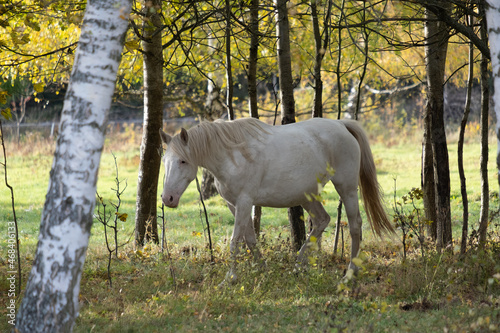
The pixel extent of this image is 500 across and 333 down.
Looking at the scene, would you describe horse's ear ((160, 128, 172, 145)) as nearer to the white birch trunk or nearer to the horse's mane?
the horse's mane

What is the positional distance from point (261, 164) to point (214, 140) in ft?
1.92

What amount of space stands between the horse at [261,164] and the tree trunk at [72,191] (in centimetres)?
203

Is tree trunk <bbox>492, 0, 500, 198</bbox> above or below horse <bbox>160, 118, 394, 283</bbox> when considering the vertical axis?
above

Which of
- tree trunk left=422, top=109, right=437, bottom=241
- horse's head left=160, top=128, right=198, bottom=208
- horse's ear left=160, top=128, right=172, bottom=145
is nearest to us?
horse's head left=160, top=128, right=198, bottom=208

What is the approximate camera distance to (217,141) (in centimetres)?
545

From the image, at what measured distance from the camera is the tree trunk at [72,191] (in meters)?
2.96

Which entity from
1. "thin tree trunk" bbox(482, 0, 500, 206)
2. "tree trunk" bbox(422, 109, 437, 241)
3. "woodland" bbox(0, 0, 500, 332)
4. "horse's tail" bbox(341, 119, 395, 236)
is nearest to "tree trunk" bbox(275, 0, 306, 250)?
"woodland" bbox(0, 0, 500, 332)

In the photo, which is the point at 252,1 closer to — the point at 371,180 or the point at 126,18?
the point at 371,180

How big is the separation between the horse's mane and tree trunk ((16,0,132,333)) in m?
2.15

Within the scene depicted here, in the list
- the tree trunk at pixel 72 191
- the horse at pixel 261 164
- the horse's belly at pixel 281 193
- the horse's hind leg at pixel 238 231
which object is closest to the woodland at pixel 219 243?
the tree trunk at pixel 72 191

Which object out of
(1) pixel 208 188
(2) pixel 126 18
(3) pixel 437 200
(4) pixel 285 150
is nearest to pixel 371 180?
(3) pixel 437 200

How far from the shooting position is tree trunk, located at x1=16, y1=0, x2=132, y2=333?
2.96m

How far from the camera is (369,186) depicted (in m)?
6.58

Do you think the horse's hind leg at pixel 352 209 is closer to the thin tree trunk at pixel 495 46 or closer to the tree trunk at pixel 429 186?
the tree trunk at pixel 429 186
